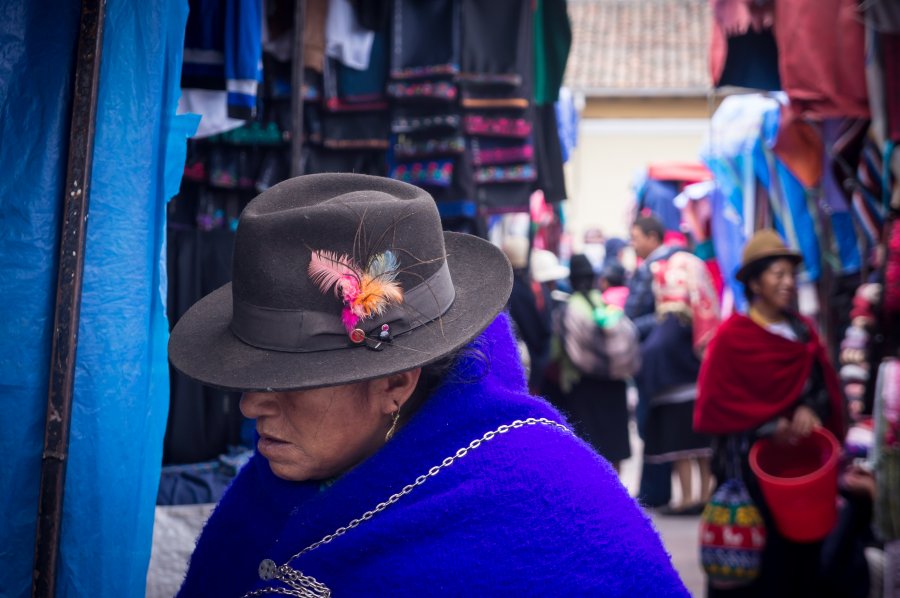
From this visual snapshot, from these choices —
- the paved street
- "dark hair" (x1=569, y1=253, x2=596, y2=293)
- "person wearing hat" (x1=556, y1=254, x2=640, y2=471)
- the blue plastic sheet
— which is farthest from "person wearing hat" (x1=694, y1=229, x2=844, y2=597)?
the blue plastic sheet

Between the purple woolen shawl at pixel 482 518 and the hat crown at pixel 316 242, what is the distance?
26 centimetres

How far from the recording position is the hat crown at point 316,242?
62.2 inches

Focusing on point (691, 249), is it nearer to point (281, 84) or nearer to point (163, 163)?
point (281, 84)

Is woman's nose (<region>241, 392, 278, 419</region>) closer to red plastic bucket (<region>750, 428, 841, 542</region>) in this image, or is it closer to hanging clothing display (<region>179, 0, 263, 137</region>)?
hanging clothing display (<region>179, 0, 263, 137</region>)

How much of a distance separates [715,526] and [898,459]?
3.20 ft

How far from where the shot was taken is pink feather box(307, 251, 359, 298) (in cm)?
157

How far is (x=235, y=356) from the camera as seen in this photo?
5.37ft

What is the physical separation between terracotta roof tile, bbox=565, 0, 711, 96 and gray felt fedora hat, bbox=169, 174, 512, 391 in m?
19.1

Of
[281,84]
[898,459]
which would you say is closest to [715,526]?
[898,459]

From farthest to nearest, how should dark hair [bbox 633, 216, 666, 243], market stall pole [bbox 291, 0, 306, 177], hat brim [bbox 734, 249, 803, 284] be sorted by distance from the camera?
1. dark hair [bbox 633, 216, 666, 243]
2. hat brim [bbox 734, 249, 803, 284]
3. market stall pole [bbox 291, 0, 306, 177]

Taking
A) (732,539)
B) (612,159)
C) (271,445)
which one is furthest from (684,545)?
(612,159)

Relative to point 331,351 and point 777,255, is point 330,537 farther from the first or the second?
point 777,255

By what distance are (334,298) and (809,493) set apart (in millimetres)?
3610

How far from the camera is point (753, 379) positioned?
4918mm
